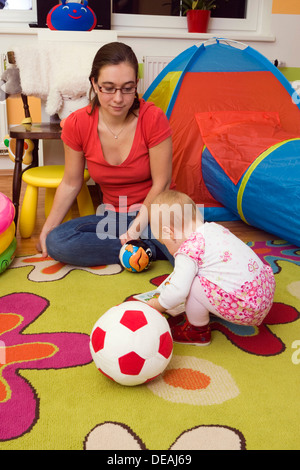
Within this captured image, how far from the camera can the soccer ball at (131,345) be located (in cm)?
87

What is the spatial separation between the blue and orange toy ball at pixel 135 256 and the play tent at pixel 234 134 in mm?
511

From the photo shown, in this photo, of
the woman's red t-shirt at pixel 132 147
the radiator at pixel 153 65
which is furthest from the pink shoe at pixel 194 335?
the radiator at pixel 153 65

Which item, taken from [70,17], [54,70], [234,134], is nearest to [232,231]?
[234,134]

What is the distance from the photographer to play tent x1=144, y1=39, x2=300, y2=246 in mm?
1633

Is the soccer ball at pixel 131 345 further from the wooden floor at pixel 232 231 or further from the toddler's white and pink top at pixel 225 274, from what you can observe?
the wooden floor at pixel 232 231

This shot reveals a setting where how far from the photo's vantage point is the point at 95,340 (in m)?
0.91

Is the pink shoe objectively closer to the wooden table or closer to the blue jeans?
the blue jeans

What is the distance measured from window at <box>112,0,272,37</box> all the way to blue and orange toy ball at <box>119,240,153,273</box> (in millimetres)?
1832

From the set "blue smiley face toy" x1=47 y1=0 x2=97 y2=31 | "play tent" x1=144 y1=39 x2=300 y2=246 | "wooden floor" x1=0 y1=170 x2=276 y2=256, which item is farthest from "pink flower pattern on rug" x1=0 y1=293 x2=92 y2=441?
"blue smiley face toy" x1=47 y1=0 x2=97 y2=31

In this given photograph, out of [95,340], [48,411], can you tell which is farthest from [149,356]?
[48,411]

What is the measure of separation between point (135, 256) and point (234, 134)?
2.68ft

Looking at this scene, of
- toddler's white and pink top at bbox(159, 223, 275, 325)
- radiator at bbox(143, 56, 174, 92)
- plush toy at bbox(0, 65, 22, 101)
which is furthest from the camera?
radiator at bbox(143, 56, 174, 92)

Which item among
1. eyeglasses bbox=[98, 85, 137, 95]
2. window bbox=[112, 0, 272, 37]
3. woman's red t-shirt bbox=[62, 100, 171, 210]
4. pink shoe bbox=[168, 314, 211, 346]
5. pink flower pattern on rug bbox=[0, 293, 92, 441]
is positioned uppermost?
window bbox=[112, 0, 272, 37]

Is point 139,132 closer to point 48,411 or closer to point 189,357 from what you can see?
point 189,357
